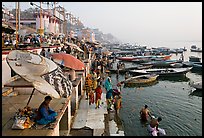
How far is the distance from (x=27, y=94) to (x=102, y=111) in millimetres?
3680

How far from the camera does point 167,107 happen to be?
16.8 m

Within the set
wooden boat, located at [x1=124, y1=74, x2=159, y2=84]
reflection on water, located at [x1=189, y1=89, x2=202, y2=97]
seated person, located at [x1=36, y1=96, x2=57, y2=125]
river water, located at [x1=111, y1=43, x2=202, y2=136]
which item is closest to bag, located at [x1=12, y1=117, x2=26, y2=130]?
seated person, located at [x1=36, y1=96, x2=57, y2=125]

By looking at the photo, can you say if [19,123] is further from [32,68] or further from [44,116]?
[32,68]

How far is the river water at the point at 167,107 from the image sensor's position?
500 inches

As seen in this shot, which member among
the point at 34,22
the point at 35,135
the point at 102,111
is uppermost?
the point at 34,22

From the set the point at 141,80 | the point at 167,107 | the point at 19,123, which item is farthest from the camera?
the point at 141,80

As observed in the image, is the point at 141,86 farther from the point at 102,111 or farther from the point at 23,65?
the point at 23,65

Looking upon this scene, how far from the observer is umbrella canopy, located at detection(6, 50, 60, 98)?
236 inches

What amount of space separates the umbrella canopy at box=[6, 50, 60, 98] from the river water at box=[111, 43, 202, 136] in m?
6.84

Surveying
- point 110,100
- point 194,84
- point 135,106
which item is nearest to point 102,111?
point 110,100

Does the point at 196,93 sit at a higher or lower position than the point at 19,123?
lower

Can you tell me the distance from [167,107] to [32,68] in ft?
42.6

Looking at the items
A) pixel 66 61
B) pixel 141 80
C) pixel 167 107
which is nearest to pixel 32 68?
pixel 66 61

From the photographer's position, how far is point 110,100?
38.5ft
